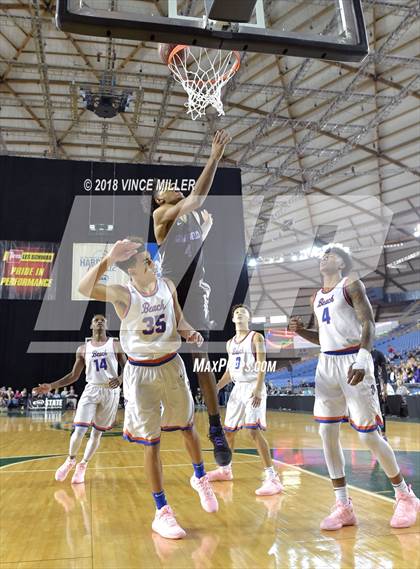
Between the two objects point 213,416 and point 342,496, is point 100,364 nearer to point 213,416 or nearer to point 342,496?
point 213,416

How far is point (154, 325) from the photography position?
3.59 metres

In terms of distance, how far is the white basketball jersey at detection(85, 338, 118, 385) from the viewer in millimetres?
5805

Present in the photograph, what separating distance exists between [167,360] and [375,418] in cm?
152

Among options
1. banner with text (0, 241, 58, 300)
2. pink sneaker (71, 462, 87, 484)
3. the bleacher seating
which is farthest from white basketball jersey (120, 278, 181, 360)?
the bleacher seating

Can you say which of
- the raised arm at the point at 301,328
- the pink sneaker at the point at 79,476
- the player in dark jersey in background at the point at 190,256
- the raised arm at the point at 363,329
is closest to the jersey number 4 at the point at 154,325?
the player in dark jersey in background at the point at 190,256

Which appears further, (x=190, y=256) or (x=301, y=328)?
(x=190, y=256)

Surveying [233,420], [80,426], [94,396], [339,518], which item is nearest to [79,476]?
[80,426]

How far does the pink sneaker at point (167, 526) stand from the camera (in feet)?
11.1

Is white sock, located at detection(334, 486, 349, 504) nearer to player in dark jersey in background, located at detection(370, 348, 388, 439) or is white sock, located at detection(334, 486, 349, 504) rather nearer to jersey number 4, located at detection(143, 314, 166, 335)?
jersey number 4, located at detection(143, 314, 166, 335)

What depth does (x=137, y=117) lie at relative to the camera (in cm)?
1600

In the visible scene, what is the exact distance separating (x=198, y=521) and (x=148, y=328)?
156 centimetres

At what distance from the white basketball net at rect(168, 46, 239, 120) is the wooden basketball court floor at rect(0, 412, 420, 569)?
3575 millimetres

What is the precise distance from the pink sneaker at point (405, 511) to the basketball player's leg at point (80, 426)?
3.32 metres

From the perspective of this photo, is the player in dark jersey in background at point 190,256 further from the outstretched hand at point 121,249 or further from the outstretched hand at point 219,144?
the outstretched hand at point 121,249
